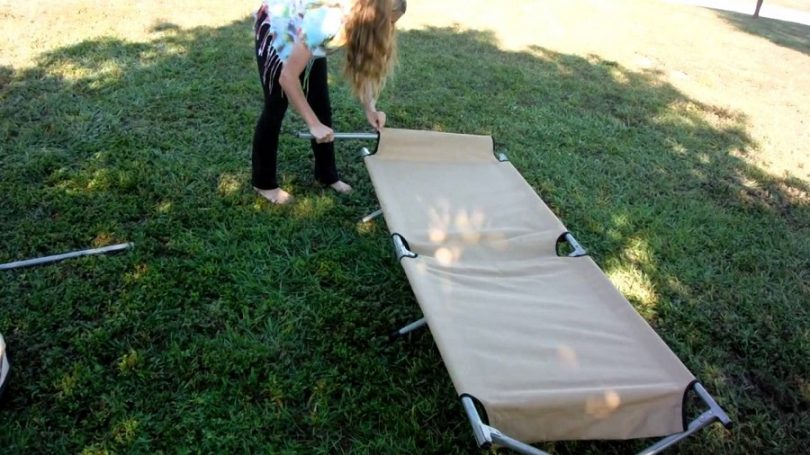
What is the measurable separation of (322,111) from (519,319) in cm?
149

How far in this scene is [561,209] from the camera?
118 inches

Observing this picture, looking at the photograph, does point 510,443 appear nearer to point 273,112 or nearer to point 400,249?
point 400,249

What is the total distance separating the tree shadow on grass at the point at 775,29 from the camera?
7.14 m

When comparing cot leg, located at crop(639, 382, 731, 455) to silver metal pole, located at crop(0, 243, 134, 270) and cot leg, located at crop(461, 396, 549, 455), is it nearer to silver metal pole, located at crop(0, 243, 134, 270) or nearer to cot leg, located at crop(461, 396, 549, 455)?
cot leg, located at crop(461, 396, 549, 455)

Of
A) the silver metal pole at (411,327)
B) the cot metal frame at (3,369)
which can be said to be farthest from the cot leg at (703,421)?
the cot metal frame at (3,369)

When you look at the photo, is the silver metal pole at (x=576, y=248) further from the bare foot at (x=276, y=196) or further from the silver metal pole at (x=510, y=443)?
the bare foot at (x=276, y=196)

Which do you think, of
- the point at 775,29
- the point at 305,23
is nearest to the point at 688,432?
the point at 305,23

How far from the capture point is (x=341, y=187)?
291cm

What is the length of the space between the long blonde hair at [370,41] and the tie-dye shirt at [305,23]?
54 millimetres

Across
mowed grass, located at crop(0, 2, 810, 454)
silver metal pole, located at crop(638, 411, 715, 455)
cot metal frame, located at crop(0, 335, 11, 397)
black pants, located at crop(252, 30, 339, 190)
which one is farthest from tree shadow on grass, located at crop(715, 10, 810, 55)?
cot metal frame, located at crop(0, 335, 11, 397)

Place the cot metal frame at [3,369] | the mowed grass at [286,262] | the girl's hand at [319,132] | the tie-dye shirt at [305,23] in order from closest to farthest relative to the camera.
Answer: the cot metal frame at [3,369], the mowed grass at [286,262], the tie-dye shirt at [305,23], the girl's hand at [319,132]

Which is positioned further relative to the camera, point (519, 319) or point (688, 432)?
point (519, 319)

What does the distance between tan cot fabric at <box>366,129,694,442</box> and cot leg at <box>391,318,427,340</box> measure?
0.91 feet

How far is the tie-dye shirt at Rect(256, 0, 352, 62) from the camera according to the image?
1.93 metres
